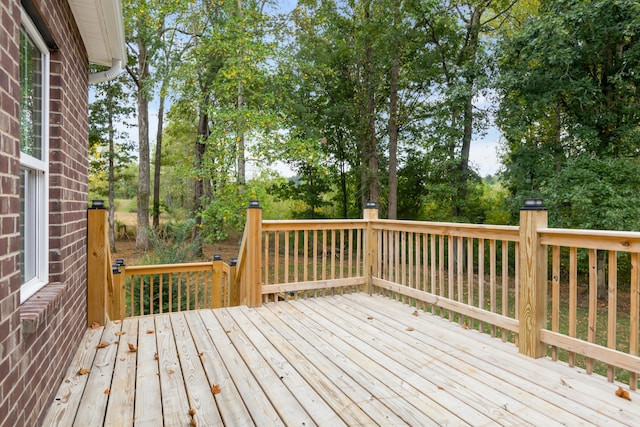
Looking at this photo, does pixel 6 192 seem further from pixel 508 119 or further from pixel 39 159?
pixel 508 119

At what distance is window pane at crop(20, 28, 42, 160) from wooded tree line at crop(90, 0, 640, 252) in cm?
575

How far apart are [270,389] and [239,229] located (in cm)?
680

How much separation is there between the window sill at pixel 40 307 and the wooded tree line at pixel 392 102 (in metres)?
5.77

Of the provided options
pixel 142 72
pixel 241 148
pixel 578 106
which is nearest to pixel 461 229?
pixel 241 148

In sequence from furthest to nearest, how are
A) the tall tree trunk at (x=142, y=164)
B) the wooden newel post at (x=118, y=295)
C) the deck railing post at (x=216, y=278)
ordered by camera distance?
the tall tree trunk at (x=142, y=164) → the deck railing post at (x=216, y=278) → the wooden newel post at (x=118, y=295)

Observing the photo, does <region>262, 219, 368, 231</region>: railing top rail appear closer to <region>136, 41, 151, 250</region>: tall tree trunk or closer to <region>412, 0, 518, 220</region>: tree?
<region>412, 0, 518, 220</region>: tree

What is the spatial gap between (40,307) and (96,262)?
172 cm

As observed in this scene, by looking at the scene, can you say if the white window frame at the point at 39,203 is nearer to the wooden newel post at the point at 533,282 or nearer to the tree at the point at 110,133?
the wooden newel post at the point at 533,282

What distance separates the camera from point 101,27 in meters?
3.01

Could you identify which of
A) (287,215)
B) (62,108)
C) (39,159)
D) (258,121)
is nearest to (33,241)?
(39,159)

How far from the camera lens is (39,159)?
221cm

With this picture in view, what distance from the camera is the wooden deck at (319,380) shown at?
6.47 ft

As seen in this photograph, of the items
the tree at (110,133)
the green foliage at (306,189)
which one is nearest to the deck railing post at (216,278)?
the green foliage at (306,189)

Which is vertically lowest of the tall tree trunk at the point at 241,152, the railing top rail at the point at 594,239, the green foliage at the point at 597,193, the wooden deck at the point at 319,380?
the wooden deck at the point at 319,380
